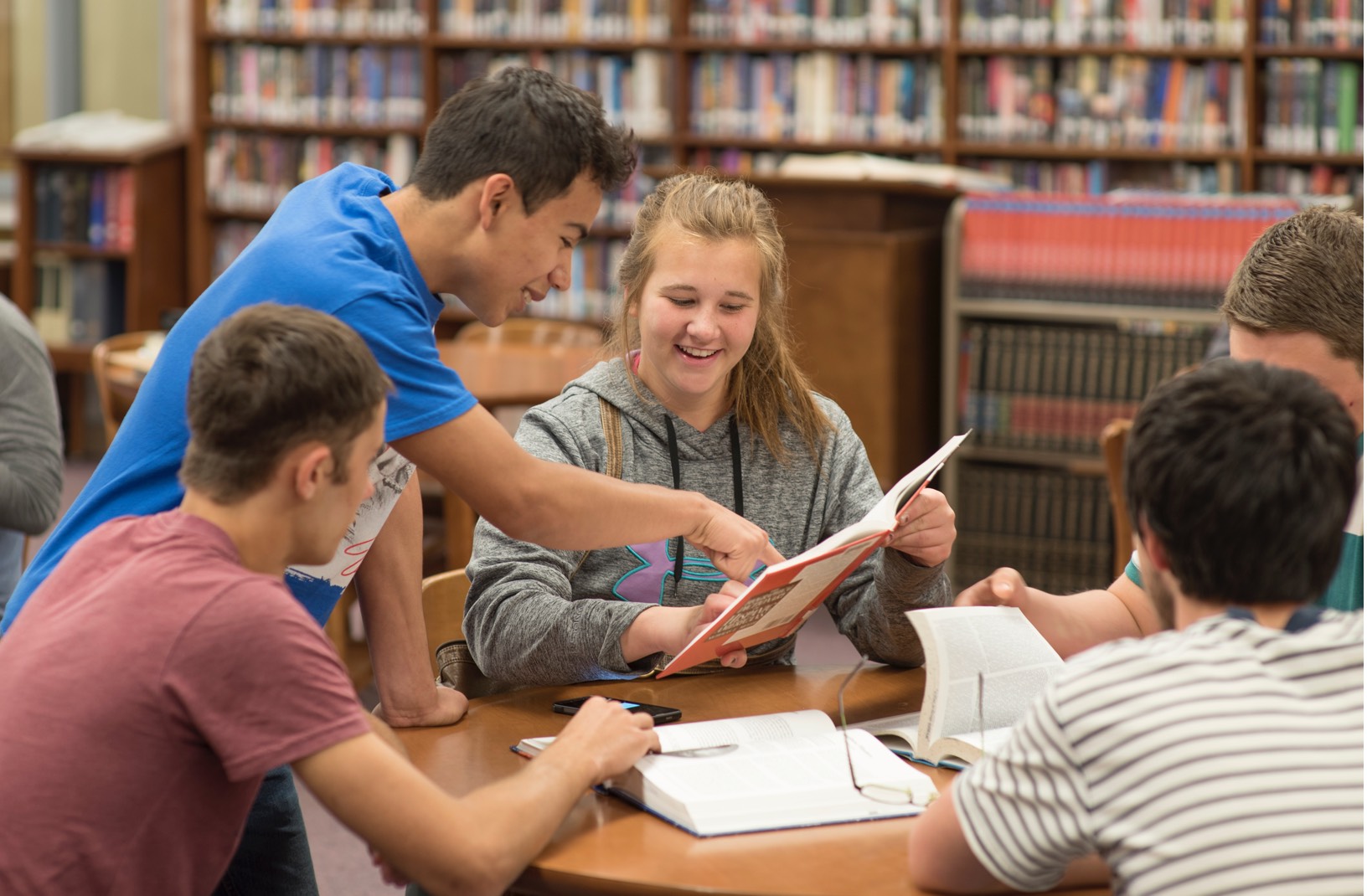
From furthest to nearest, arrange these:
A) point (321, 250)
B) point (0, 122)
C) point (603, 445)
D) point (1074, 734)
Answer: point (0, 122), point (603, 445), point (321, 250), point (1074, 734)

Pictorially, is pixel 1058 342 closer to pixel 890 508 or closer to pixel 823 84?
pixel 823 84

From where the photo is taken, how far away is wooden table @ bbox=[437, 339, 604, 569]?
3.68 meters

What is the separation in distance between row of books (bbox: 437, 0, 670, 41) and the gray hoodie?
407cm

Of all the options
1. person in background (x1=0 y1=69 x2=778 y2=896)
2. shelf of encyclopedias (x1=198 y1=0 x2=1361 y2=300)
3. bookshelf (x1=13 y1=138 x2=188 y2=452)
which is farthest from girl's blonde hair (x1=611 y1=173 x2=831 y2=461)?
bookshelf (x1=13 y1=138 x2=188 y2=452)

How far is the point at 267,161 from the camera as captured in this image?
6.52 metres

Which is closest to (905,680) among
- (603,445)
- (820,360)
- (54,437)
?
(603,445)

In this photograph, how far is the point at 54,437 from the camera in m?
2.56

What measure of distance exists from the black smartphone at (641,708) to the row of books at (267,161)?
4977 millimetres

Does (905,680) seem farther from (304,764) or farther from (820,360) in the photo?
(820,360)

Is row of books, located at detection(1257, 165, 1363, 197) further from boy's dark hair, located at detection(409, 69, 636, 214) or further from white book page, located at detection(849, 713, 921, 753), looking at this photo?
boy's dark hair, located at detection(409, 69, 636, 214)

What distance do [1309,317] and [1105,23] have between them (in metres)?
3.99

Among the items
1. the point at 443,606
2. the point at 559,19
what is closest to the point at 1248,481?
the point at 443,606

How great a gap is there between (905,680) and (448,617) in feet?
2.08

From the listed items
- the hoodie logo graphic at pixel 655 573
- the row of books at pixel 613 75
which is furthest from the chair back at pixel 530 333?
the hoodie logo graphic at pixel 655 573
